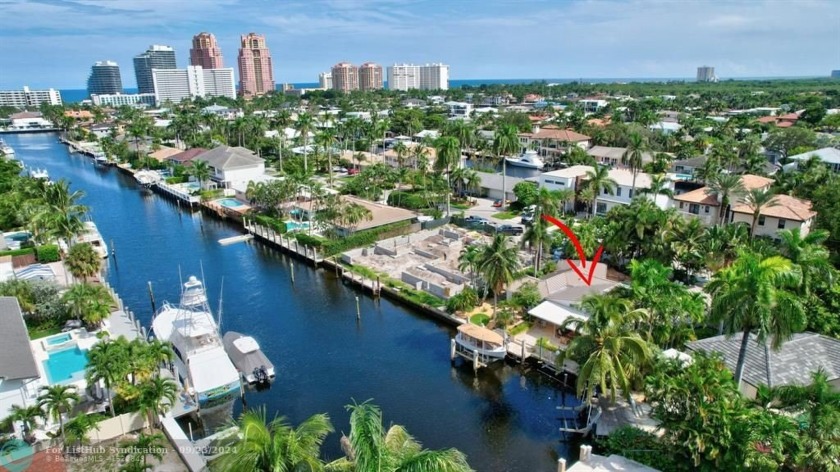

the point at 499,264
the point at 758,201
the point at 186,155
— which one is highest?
the point at 758,201

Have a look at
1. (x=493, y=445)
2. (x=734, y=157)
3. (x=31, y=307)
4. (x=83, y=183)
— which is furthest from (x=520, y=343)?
(x=83, y=183)

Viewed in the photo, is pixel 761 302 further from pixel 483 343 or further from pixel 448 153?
pixel 448 153

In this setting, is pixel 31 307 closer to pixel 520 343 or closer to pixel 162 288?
pixel 162 288

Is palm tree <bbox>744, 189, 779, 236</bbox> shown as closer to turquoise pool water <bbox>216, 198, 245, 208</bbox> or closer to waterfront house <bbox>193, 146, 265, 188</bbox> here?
turquoise pool water <bbox>216, 198, 245, 208</bbox>

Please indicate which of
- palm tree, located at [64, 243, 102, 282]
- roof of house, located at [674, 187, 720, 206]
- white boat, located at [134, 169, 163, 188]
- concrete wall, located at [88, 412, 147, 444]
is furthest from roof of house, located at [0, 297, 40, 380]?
white boat, located at [134, 169, 163, 188]

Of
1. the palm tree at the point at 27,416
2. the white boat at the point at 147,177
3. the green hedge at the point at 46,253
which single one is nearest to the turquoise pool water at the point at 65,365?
the palm tree at the point at 27,416

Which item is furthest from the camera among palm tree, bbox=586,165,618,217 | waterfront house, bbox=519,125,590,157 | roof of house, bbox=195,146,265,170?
waterfront house, bbox=519,125,590,157

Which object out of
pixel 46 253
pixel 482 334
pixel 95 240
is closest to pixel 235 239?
pixel 95 240
